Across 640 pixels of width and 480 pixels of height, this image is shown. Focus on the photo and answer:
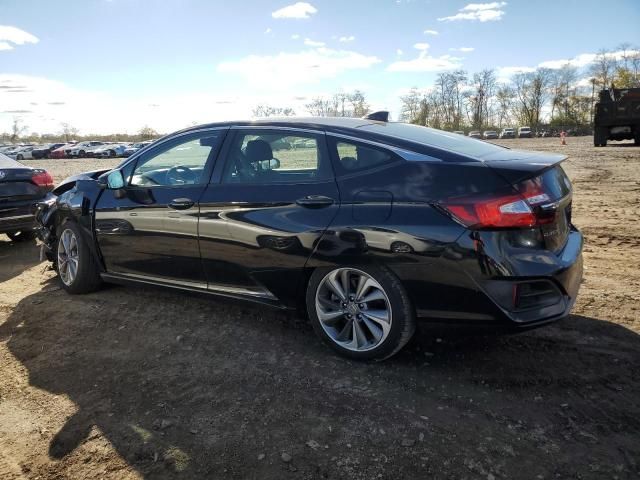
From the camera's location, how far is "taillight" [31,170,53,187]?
7480 mm

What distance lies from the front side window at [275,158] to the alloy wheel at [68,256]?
2.13m

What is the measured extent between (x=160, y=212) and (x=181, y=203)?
271mm

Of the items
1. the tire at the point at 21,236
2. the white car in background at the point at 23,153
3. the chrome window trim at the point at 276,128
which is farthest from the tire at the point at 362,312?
the white car in background at the point at 23,153

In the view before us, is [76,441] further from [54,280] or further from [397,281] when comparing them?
[54,280]

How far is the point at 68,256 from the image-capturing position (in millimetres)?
5121

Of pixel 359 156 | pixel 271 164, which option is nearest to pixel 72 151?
pixel 271 164

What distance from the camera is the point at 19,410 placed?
307cm

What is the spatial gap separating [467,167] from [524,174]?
1.03 ft

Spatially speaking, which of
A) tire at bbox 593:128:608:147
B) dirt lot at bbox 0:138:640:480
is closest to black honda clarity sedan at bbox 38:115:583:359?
dirt lot at bbox 0:138:640:480

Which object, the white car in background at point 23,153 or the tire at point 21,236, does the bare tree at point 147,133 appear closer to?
the white car in background at point 23,153

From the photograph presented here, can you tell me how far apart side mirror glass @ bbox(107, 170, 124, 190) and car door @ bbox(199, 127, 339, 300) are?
1.07 meters

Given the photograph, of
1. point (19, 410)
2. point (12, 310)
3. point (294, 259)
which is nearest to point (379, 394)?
point (294, 259)

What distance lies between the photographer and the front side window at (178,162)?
13.1ft

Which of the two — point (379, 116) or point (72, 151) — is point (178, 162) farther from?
point (72, 151)
